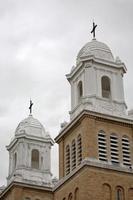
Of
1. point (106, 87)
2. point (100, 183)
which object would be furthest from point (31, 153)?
point (100, 183)

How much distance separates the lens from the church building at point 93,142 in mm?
49000

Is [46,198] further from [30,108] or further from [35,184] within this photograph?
[30,108]

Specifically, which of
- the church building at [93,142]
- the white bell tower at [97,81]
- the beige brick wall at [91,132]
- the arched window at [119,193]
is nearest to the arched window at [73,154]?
the church building at [93,142]

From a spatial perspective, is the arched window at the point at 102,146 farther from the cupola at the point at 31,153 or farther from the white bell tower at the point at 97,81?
the cupola at the point at 31,153

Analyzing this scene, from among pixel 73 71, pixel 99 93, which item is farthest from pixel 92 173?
pixel 73 71

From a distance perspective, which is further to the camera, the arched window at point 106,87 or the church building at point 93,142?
the arched window at point 106,87

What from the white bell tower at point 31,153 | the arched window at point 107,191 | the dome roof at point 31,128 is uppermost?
the dome roof at point 31,128

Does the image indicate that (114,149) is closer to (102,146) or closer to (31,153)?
(102,146)

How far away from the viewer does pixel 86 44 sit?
5812 cm

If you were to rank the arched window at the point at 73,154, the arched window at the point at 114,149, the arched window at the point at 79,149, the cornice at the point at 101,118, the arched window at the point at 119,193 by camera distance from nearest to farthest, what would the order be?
the arched window at the point at 119,193
the arched window at the point at 114,149
the cornice at the point at 101,118
the arched window at the point at 79,149
the arched window at the point at 73,154

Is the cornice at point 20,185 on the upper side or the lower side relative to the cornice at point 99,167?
upper

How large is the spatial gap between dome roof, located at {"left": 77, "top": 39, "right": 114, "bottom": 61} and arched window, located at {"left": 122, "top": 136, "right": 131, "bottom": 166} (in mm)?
8135

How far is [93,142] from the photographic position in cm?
5012

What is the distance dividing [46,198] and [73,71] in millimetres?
13151
